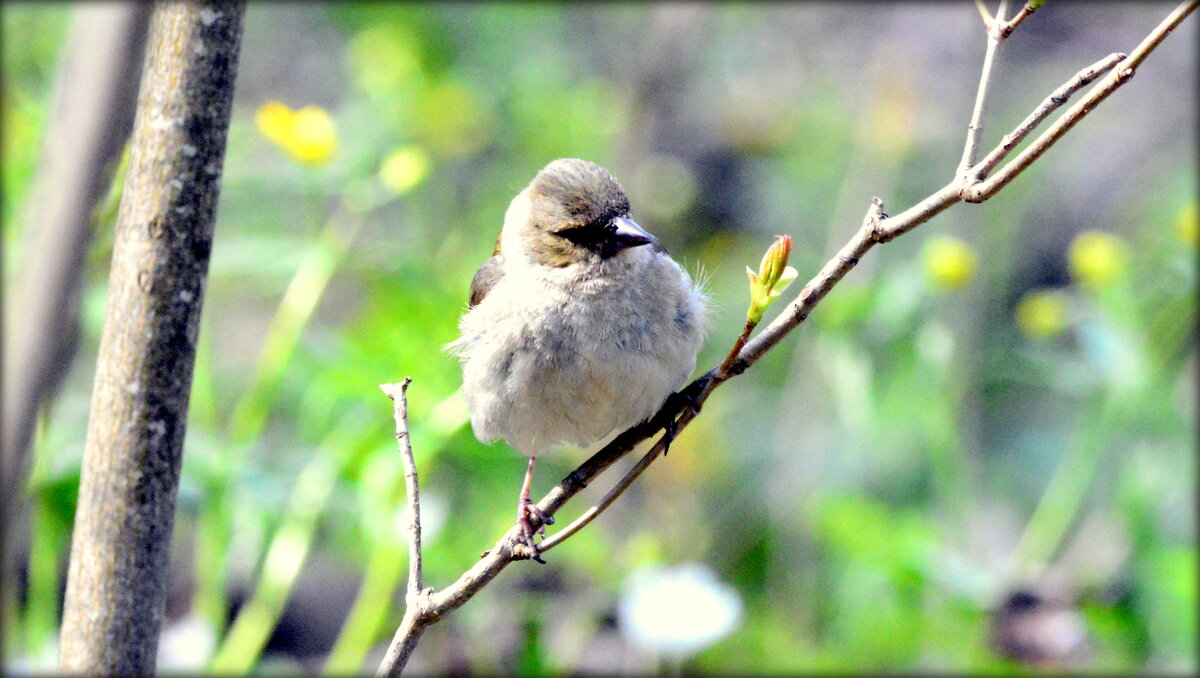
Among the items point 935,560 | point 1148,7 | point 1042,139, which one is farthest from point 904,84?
point 1042,139

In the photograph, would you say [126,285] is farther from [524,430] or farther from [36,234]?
[524,430]

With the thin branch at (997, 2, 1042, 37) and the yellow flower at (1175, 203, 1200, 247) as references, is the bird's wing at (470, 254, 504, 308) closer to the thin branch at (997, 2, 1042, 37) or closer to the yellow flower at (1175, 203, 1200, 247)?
the thin branch at (997, 2, 1042, 37)

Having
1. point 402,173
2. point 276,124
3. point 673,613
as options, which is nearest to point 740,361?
point 402,173

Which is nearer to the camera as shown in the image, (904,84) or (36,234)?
(36,234)

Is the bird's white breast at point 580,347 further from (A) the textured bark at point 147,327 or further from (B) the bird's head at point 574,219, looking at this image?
(A) the textured bark at point 147,327

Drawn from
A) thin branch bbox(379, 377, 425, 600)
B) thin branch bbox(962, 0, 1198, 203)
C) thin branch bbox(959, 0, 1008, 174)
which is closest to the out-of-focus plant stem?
thin branch bbox(379, 377, 425, 600)

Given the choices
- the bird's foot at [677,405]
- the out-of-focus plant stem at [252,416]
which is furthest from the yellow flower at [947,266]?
the out-of-focus plant stem at [252,416]
